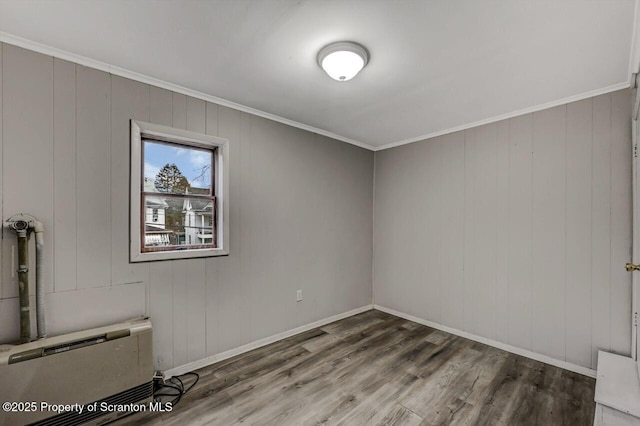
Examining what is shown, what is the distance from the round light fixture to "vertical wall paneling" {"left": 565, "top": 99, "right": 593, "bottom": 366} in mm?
2086

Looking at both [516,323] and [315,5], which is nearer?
[315,5]

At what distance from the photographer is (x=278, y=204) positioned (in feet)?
10.4

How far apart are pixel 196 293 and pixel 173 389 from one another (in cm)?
73

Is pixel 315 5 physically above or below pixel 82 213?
above

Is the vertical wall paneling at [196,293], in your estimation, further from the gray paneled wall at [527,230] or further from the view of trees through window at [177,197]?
the gray paneled wall at [527,230]

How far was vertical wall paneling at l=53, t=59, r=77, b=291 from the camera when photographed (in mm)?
1959

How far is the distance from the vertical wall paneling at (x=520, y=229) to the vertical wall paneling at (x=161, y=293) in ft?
10.7

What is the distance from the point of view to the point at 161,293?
7.77 ft

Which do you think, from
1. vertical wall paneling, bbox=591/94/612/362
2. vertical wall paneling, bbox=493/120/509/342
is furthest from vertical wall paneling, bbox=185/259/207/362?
vertical wall paneling, bbox=591/94/612/362

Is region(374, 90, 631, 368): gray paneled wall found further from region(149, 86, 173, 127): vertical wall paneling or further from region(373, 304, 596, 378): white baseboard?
region(149, 86, 173, 127): vertical wall paneling

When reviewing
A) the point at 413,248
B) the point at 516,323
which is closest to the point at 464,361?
the point at 516,323

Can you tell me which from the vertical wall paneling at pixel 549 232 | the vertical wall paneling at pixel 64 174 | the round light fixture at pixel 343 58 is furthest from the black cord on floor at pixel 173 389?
Answer: the vertical wall paneling at pixel 549 232

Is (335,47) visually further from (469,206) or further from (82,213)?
(469,206)

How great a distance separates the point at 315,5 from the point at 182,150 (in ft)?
5.64
